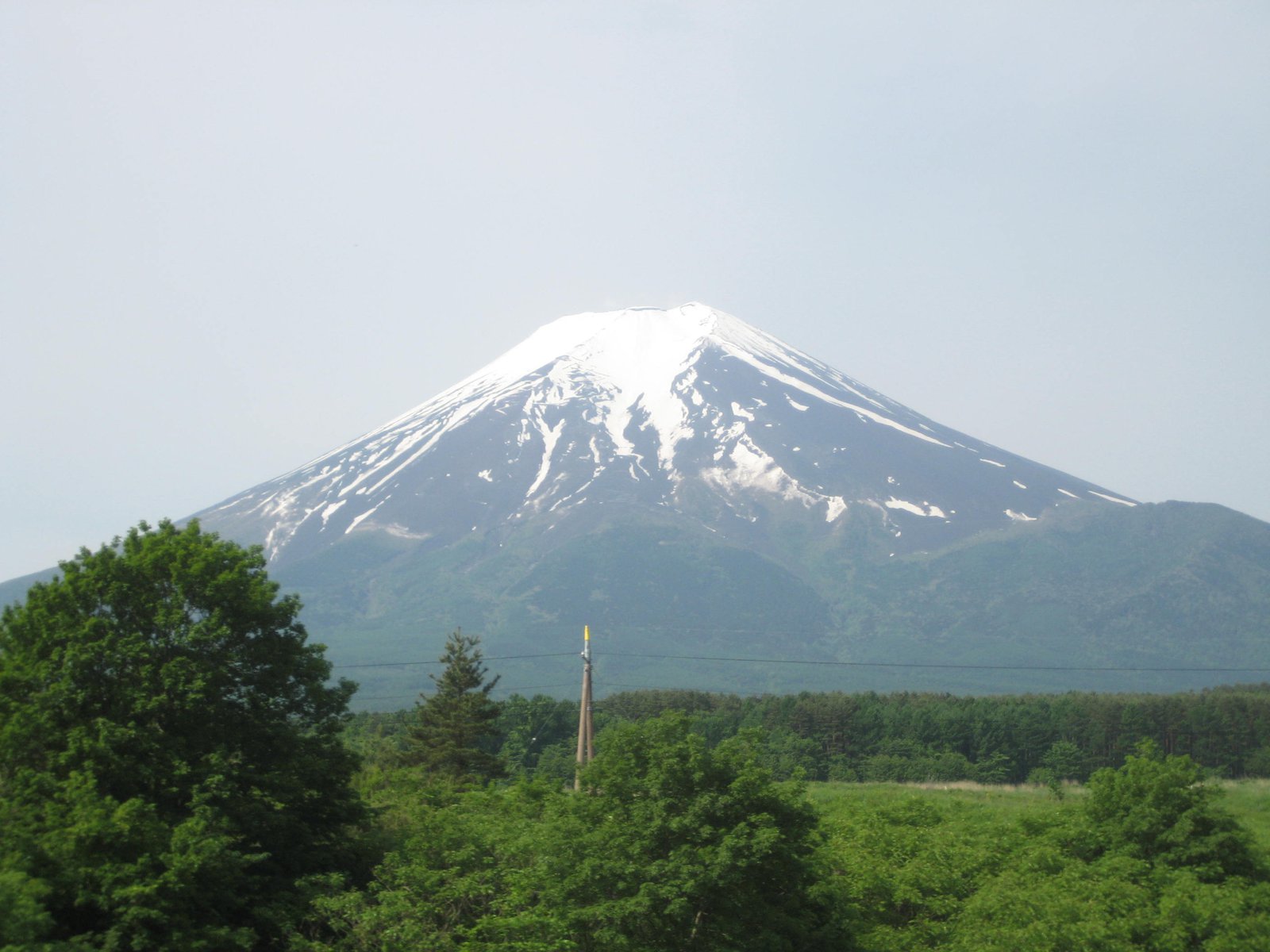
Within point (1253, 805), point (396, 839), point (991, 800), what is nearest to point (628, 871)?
point (396, 839)

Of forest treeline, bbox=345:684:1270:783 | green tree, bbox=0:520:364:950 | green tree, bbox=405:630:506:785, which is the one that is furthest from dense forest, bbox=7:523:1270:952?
forest treeline, bbox=345:684:1270:783

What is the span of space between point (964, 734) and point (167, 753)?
53823mm

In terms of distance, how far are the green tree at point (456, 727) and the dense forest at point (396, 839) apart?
1447cm

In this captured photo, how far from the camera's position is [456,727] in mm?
38969

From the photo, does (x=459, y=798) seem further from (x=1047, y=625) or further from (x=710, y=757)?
(x=1047, y=625)

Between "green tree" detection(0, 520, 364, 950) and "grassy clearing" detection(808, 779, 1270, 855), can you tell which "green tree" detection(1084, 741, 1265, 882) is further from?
"green tree" detection(0, 520, 364, 950)

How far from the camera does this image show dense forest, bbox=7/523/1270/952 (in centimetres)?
1568

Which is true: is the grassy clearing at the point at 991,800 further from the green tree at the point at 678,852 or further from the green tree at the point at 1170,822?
the green tree at the point at 678,852

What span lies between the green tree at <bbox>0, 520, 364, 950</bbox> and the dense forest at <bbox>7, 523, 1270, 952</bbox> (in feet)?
0.14

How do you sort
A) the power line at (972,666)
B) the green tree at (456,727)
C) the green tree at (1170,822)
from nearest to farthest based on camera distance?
the green tree at (1170,822) < the green tree at (456,727) < the power line at (972,666)

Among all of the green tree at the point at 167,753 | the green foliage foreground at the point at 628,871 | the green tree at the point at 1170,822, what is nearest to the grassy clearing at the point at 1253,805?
the green tree at the point at 1170,822

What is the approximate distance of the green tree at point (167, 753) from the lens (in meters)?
15.2

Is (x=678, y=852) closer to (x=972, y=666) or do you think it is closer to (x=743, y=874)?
(x=743, y=874)

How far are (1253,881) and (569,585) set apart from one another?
556ft
